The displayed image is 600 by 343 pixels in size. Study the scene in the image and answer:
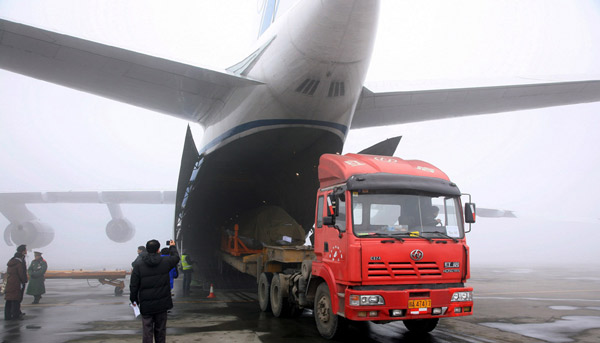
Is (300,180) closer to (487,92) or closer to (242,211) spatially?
(242,211)

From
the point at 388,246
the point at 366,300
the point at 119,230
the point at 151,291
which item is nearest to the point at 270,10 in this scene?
the point at 388,246

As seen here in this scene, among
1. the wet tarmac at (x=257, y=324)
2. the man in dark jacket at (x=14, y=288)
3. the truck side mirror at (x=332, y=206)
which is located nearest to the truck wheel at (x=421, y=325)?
the wet tarmac at (x=257, y=324)

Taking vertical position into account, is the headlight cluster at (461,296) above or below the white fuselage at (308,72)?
below

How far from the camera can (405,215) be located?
22.3ft

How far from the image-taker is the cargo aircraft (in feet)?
27.3

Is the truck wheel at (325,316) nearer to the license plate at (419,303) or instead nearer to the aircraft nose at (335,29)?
the license plate at (419,303)

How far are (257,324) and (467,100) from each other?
7187 mm

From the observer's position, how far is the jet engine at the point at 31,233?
2403 cm

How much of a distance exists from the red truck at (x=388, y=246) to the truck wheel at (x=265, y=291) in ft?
7.16

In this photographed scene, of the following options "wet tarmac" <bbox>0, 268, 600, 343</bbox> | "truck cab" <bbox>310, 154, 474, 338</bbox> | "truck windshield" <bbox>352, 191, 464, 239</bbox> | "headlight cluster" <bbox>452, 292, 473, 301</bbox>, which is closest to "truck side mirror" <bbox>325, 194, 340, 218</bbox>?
"truck cab" <bbox>310, 154, 474, 338</bbox>

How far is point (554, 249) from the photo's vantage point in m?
79.9

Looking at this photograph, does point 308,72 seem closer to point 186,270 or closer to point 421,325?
point 421,325

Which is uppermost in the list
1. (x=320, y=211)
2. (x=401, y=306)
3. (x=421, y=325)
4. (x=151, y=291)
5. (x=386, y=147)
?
(x=386, y=147)

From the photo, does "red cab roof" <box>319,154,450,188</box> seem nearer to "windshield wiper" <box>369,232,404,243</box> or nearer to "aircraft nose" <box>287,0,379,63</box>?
"windshield wiper" <box>369,232,404,243</box>
